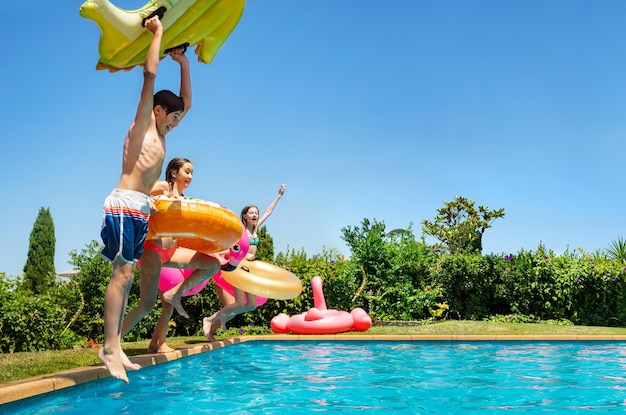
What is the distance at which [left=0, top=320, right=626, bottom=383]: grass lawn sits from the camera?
16.8ft

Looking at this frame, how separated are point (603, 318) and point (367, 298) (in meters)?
6.23

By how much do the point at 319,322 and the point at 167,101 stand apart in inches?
262

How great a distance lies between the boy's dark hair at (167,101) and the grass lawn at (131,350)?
2.47 metres

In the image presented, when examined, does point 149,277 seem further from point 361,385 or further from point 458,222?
point 458,222

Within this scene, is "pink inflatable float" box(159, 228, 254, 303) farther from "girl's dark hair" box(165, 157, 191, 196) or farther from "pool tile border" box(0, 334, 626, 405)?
"girl's dark hair" box(165, 157, 191, 196)

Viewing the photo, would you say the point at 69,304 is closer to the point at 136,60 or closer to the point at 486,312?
the point at 136,60

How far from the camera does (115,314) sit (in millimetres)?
4395

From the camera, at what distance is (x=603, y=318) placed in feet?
48.0

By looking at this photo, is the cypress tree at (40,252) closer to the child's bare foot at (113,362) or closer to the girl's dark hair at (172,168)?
the girl's dark hair at (172,168)

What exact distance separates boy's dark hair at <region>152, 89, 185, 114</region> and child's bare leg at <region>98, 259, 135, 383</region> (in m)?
1.32

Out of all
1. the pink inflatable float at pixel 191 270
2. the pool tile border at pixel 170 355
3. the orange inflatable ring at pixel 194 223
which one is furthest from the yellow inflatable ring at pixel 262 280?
the orange inflatable ring at pixel 194 223

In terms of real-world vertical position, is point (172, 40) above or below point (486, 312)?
above

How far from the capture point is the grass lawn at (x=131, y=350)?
16.8 feet

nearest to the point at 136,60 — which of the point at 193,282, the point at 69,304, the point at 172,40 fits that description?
the point at 172,40
